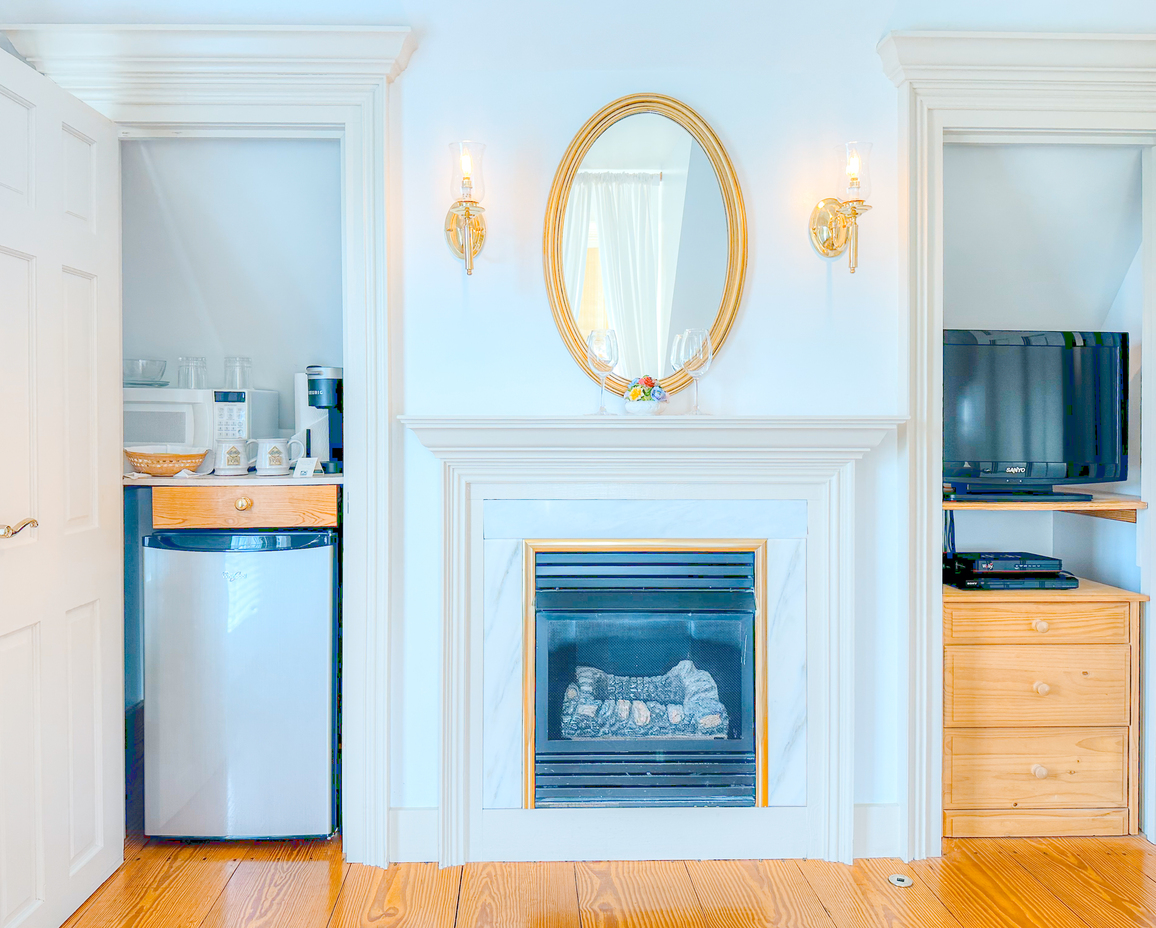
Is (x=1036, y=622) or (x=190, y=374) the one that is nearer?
(x=1036, y=622)

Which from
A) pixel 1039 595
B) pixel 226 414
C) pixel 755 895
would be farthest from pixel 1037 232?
pixel 226 414

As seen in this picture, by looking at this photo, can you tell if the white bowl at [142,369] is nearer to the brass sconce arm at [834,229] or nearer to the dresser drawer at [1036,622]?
the brass sconce arm at [834,229]

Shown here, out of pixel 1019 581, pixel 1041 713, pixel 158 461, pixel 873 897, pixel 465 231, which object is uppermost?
pixel 465 231

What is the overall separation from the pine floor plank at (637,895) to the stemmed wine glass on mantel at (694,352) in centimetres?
124

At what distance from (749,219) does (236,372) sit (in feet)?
5.40

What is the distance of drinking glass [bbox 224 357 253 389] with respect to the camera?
254 centimetres

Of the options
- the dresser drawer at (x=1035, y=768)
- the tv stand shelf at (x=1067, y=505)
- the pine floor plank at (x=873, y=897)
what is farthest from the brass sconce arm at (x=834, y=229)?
the pine floor plank at (x=873, y=897)

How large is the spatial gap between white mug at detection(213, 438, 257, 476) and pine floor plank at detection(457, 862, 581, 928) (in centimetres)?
129

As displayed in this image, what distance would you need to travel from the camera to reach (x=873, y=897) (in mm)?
2020

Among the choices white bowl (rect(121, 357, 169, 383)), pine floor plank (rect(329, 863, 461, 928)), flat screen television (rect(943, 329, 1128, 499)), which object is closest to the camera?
pine floor plank (rect(329, 863, 461, 928))

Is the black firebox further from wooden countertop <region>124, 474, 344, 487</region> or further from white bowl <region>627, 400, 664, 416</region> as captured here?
wooden countertop <region>124, 474, 344, 487</region>

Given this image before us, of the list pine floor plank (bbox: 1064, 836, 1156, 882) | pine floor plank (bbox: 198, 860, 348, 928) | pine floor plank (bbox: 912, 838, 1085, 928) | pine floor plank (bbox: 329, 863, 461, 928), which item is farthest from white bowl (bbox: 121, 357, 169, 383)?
pine floor plank (bbox: 1064, 836, 1156, 882)

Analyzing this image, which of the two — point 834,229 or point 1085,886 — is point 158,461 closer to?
point 834,229

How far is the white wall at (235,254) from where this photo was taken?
2.37 meters
